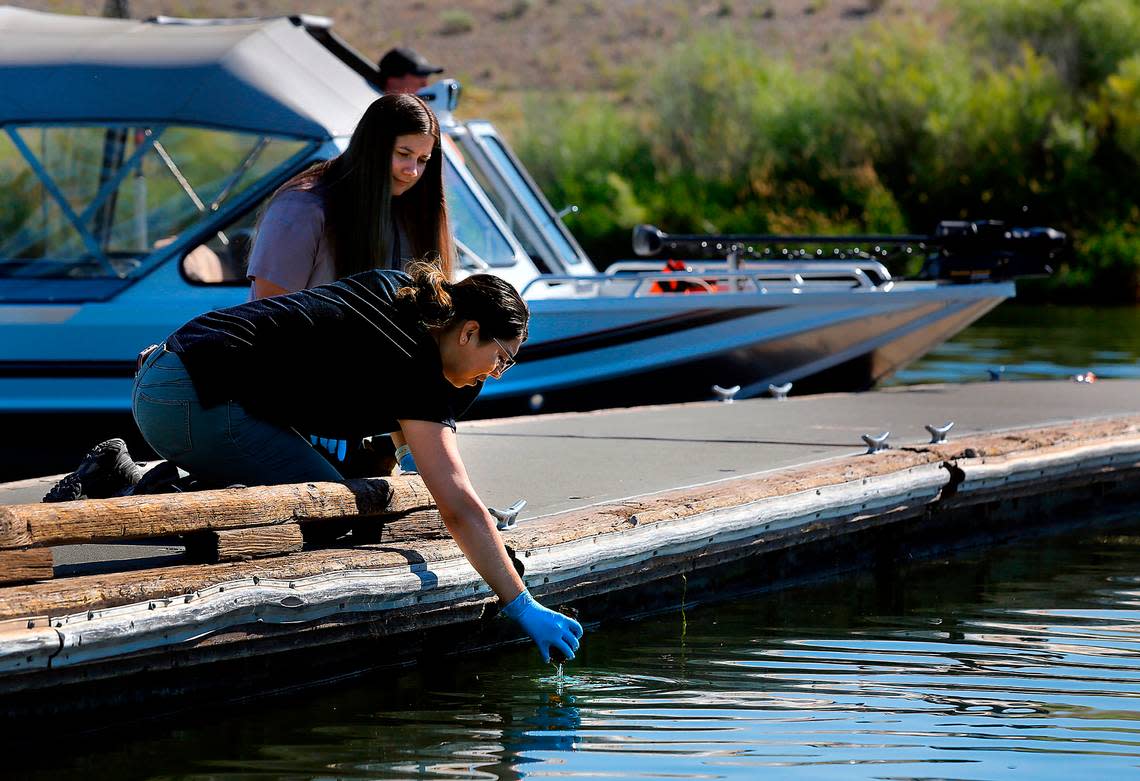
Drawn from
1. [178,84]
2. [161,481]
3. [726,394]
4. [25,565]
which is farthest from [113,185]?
[25,565]

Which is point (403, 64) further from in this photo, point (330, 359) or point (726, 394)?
point (330, 359)

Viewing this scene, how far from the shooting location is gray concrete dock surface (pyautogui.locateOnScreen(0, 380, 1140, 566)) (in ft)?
23.7

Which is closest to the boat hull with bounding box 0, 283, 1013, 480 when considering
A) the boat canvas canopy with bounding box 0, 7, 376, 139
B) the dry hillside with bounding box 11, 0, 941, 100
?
the boat canvas canopy with bounding box 0, 7, 376, 139

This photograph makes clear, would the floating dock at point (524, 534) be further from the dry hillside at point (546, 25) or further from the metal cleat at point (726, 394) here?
the dry hillside at point (546, 25)

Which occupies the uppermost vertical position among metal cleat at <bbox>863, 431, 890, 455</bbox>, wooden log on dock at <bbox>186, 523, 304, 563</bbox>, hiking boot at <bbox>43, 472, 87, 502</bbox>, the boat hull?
the boat hull

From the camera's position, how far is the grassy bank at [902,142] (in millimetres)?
28109

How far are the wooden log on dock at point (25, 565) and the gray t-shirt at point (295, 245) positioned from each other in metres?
1.53

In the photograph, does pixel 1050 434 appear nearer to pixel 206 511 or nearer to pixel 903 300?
pixel 903 300

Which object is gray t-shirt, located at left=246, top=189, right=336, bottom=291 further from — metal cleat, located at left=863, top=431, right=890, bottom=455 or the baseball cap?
the baseball cap

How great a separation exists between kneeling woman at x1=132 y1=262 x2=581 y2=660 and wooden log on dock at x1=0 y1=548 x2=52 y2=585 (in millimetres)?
674

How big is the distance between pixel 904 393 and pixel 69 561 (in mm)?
7218

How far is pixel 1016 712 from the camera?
5.76 m

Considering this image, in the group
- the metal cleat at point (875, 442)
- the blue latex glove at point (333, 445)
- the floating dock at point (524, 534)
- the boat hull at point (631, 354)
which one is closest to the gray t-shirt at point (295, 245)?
the blue latex glove at point (333, 445)

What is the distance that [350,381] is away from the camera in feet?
17.1
